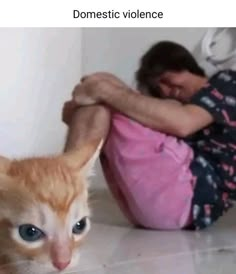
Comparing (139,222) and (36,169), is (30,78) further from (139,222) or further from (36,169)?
(36,169)

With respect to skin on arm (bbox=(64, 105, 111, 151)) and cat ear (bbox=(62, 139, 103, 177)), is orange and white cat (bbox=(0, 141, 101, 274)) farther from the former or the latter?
skin on arm (bbox=(64, 105, 111, 151))

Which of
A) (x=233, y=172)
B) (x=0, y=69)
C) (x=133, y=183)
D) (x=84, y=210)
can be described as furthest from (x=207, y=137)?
(x=84, y=210)

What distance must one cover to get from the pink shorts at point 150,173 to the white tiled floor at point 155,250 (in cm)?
4

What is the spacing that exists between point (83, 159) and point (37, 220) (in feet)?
0.41

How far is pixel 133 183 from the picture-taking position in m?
1.32

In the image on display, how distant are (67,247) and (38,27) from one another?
36.4 inches

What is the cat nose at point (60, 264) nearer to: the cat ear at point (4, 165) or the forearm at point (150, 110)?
the cat ear at point (4, 165)

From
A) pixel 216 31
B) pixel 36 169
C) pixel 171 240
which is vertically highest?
pixel 216 31

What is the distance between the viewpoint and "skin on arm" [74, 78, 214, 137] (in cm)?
133

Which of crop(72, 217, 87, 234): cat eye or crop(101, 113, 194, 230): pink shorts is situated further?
crop(101, 113, 194, 230): pink shorts

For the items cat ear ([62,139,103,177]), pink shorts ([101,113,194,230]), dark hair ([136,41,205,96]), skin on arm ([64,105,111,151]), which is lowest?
pink shorts ([101,113,194,230])

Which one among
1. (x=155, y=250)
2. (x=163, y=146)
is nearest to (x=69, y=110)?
(x=163, y=146)
